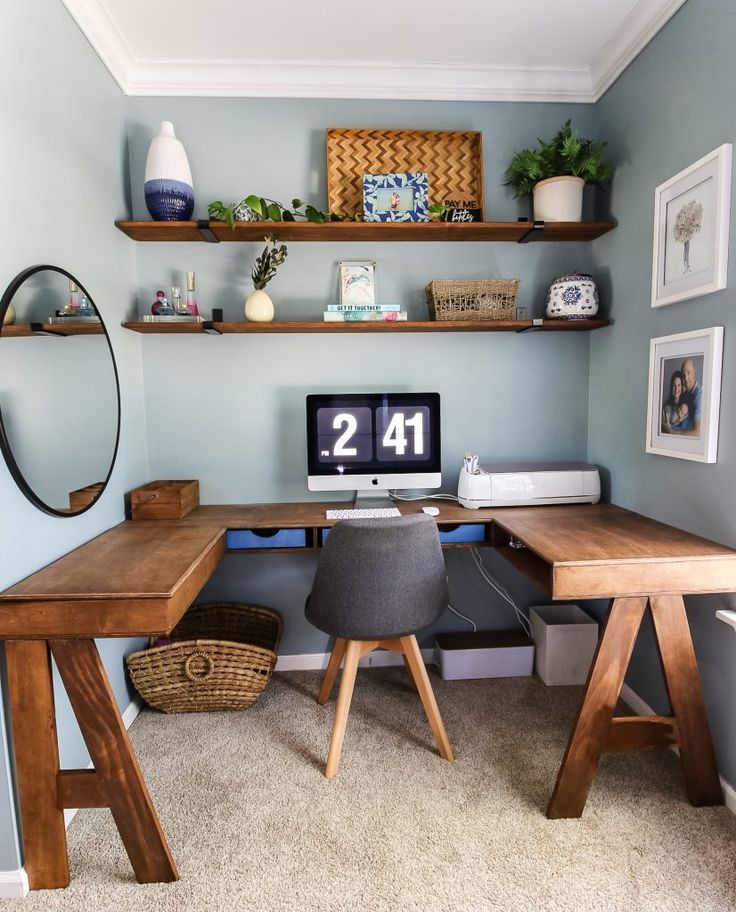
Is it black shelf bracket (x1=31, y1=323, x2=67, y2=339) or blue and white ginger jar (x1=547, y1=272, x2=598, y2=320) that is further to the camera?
blue and white ginger jar (x1=547, y1=272, x2=598, y2=320)

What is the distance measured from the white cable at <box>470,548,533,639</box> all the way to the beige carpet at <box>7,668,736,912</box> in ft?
1.55

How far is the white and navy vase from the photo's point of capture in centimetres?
202

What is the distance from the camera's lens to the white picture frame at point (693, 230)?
1553mm

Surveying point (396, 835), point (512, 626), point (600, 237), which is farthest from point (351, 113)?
point (396, 835)

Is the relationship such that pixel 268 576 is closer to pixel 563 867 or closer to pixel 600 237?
pixel 563 867

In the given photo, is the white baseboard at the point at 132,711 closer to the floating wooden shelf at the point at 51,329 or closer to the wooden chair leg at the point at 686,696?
the floating wooden shelf at the point at 51,329

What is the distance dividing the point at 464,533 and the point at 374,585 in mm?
556

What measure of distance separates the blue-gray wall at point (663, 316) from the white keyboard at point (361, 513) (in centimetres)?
96

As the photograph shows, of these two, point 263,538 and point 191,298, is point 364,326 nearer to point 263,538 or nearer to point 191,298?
point 191,298

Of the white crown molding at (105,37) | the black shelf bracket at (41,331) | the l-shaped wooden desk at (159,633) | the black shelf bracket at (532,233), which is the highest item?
the white crown molding at (105,37)

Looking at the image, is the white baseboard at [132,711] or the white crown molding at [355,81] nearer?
the white baseboard at [132,711]

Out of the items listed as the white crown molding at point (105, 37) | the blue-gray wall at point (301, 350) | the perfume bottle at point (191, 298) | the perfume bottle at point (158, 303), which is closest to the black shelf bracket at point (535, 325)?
the blue-gray wall at point (301, 350)

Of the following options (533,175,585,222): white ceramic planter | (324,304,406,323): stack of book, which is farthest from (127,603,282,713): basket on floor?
(533,175,585,222): white ceramic planter

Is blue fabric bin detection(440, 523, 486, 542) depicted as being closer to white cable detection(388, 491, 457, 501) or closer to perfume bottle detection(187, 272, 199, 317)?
white cable detection(388, 491, 457, 501)
